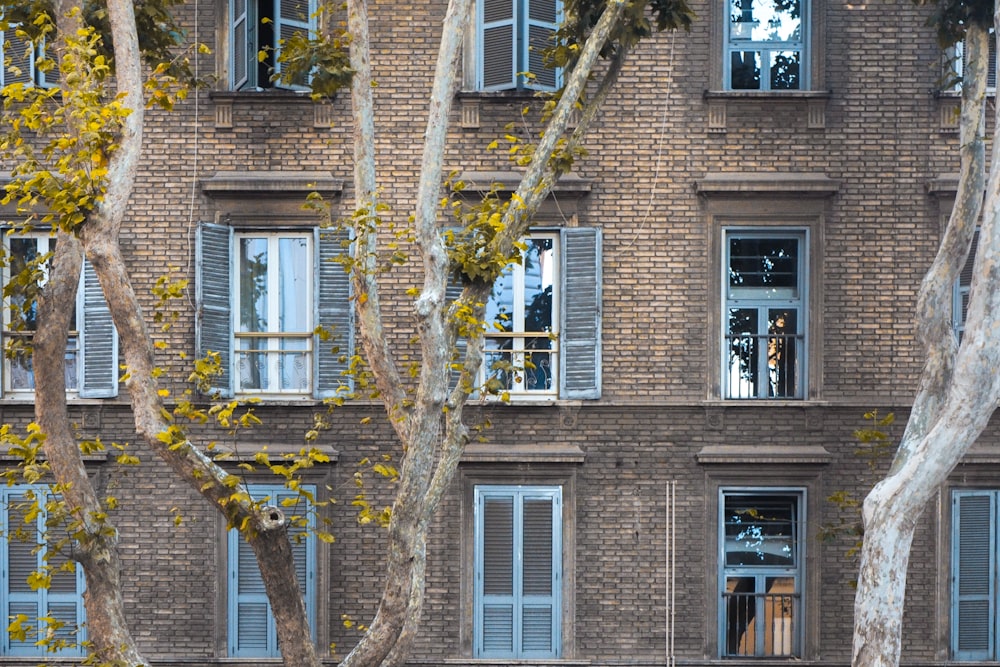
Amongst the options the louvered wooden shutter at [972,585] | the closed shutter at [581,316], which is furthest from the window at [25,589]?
the louvered wooden shutter at [972,585]

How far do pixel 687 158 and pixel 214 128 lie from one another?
18.6ft

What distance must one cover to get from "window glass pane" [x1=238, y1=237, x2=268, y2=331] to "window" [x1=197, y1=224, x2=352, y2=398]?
0.01 m

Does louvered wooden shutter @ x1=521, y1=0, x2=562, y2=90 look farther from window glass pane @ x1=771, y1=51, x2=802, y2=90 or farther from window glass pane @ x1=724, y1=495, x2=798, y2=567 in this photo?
window glass pane @ x1=724, y1=495, x2=798, y2=567

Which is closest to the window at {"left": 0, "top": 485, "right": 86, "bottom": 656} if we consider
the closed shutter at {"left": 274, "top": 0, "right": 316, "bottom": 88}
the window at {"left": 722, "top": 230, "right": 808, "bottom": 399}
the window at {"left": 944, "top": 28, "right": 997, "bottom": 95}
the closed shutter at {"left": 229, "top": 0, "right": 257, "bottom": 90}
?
the closed shutter at {"left": 229, "top": 0, "right": 257, "bottom": 90}

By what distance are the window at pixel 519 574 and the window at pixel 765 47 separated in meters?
5.54

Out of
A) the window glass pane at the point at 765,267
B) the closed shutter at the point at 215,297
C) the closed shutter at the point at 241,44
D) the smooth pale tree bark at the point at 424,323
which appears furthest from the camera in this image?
the window glass pane at the point at 765,267

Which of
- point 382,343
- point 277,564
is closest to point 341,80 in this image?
point 382,343

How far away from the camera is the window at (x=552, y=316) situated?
47.7 feet

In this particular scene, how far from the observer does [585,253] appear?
1458 centimetres

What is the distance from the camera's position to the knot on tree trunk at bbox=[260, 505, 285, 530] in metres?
9.73

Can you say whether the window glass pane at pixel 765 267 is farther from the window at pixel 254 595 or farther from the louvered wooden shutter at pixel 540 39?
the window at pixel 254 595

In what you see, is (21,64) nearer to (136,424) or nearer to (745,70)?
(136,424)

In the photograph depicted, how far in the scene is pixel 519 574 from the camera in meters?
14.5

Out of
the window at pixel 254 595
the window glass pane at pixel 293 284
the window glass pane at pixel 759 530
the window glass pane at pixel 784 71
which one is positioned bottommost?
the window at pixel 254 595
